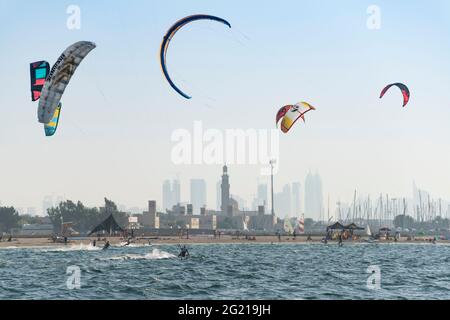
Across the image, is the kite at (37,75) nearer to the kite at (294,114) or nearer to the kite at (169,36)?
the kite at (169,36)

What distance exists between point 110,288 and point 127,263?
18.4 meters

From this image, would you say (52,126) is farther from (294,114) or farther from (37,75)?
(294,114)

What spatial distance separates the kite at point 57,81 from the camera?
3569 centimetres

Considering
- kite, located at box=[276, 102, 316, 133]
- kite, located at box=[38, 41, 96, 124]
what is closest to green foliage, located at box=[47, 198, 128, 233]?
kite, located at box=[276, 102, 316, 133]

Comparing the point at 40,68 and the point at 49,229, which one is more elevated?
the point at 40,68

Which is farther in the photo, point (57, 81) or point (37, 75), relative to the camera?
point (37, 75)

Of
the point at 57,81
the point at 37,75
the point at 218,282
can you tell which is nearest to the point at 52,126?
the point at 37,75

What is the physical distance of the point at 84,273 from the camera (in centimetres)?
4212

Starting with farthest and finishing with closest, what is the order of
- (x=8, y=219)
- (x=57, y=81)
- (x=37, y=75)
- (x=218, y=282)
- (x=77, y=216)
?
(x=77, y=216), (x=8, y=219), (x=37, y=75), (x=218, y=282), (x=57, y=81)

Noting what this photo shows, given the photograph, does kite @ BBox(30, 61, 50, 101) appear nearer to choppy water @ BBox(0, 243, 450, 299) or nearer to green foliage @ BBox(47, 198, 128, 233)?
choppy water @ BBox(0, 243, 450, 299)

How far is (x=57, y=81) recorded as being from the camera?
3588cm
